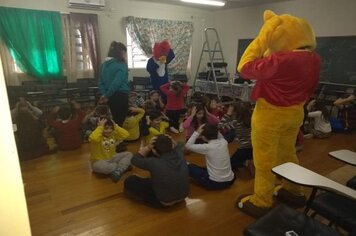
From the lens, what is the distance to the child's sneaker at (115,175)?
262cm

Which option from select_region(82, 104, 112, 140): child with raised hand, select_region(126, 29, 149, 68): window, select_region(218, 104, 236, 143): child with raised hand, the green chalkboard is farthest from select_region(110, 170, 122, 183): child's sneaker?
the green chalkboard

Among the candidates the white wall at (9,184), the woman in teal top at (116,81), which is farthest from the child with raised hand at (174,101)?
the white wall at (9,184)

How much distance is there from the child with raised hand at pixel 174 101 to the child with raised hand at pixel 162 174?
207 cm

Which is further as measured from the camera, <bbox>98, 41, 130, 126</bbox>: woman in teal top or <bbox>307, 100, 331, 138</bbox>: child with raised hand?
<bbox>307, 100, 331, 138</bbox>: child with raised hand

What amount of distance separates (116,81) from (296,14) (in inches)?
169

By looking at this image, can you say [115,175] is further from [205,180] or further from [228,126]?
[228,126]

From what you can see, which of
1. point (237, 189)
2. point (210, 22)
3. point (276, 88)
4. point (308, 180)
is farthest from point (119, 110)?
point (210, 22)

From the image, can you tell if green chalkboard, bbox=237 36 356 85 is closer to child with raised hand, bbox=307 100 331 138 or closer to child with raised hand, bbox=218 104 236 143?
child with raised hand, bbox=307 100 331 138

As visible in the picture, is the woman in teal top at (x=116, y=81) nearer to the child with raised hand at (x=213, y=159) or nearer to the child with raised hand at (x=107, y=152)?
the child with raised hand at (x=107, y=152)

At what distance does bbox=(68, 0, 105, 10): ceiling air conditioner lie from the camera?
4932mm

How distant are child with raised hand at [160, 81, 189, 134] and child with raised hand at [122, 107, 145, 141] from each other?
64 cm

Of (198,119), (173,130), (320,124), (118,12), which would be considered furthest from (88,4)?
(320,124)

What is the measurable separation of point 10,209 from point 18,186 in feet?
0.21

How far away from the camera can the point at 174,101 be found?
13.9ft
